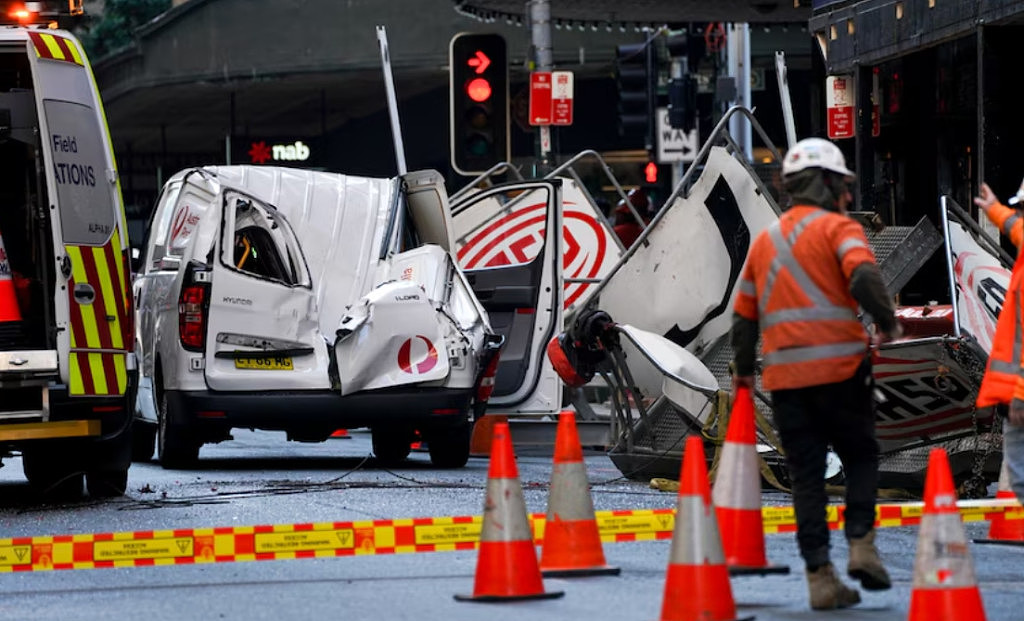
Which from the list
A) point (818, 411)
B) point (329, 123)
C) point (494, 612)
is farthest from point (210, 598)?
point (329, 123)

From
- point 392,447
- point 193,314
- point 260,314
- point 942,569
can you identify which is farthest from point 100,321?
point 942,569

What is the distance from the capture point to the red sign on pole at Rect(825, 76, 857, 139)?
789 inches

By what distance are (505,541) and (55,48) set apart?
16.7ft

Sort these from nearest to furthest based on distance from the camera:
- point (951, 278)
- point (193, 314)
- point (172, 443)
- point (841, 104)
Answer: point (951, 278) → point (193, 314) → point (172, 443) → point (841, 104)

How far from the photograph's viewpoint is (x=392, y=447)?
1559 cm

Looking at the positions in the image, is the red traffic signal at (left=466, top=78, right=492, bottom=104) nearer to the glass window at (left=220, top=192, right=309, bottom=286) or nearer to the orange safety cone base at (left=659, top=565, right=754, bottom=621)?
the glass window at (left=220, top=192, right=309, bottom=286)

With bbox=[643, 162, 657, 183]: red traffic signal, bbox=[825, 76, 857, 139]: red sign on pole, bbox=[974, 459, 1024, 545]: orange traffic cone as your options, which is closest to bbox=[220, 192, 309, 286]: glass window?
bbox=[974, 459, 1024, 545]: orange traffic cone

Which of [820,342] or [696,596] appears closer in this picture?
[696,596]

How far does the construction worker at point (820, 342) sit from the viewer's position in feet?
25.3

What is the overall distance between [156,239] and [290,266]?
1.28 metres

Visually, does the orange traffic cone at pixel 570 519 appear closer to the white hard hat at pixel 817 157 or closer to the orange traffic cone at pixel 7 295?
the white hard hat at pixel 817 157

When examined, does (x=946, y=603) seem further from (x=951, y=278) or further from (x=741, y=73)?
(x=741, y=73)

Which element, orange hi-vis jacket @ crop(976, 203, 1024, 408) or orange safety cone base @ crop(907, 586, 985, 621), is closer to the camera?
orange safety cone base @ crop(907, 586, 985, 621)

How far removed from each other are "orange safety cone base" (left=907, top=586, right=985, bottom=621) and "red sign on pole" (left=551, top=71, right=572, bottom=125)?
49.9 feet
